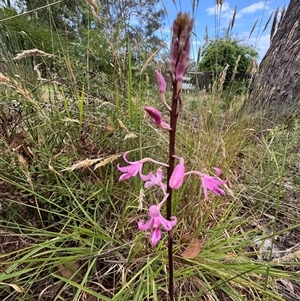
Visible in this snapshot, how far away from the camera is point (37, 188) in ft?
3.64

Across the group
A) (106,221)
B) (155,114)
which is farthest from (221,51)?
(155,114)

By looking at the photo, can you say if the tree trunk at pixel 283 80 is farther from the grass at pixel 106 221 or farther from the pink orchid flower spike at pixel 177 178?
the pink orchid flower spike at pixel 177 178

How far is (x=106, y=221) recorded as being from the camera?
1.14m

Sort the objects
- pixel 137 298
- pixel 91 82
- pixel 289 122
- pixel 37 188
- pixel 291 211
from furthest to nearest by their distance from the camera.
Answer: pixel 289 122 < pixel 91 82 < pixel 291 211 < pixel 37 188 < pixel 137 298

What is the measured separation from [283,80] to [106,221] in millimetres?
1989

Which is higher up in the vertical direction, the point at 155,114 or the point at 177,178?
the point at 155,114

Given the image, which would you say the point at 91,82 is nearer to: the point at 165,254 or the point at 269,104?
the point at 165,254

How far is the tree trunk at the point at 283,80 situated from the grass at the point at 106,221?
0.78m

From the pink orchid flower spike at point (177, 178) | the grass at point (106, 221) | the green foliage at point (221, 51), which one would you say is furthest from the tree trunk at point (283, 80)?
the pink orchid flower spike at point (177, 178)

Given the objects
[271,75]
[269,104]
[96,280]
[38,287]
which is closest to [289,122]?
[269,104]

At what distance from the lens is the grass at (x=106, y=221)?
905mm

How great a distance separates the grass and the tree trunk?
782mm

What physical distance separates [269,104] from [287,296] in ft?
5.76

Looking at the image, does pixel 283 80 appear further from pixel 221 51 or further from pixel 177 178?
pixel 177 178
